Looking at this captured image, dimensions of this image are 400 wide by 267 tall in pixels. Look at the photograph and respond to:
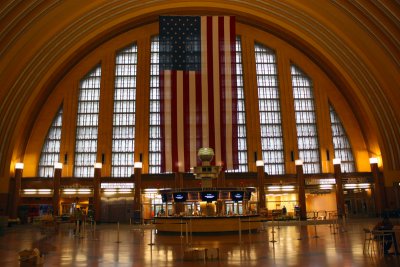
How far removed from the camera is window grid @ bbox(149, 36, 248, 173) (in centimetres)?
3906

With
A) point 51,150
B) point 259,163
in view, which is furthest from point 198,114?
point 51,150

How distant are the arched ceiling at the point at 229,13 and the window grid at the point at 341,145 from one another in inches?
83.9

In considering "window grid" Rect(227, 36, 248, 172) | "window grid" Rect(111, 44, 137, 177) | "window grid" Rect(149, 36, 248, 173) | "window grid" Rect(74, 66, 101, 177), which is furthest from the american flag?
"window grid" Rect(74, 66, 101, 177)

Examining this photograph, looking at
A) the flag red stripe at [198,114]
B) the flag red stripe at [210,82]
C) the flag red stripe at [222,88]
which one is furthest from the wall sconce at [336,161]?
the flag red stripe at [198,114]

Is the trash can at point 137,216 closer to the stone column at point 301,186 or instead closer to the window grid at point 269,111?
the window grid at point 269,111

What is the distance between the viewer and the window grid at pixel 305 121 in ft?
131

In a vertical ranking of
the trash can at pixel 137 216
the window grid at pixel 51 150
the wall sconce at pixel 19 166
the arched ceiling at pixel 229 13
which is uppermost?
the arched ceiling at pixel 229 13

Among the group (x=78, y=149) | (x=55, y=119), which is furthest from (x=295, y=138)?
(x=55, y=119)

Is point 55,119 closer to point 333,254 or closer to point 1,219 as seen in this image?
point 1,219

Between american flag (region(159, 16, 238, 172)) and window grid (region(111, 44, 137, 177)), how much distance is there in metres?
8.48

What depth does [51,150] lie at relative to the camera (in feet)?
129

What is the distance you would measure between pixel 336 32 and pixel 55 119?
1212 inches

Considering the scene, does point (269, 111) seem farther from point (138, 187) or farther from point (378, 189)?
point (138, 187)

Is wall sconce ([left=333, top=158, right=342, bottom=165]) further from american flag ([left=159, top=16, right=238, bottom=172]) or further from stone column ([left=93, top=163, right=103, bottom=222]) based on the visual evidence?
stone column ([left=93, top=163, right=103, bottom=222])
